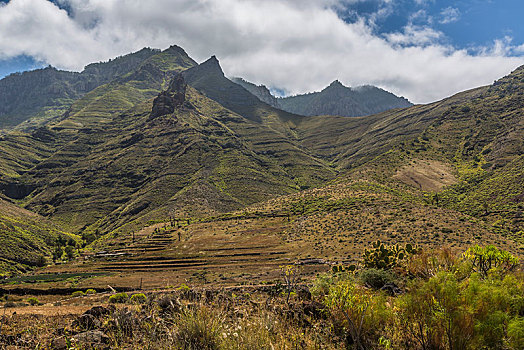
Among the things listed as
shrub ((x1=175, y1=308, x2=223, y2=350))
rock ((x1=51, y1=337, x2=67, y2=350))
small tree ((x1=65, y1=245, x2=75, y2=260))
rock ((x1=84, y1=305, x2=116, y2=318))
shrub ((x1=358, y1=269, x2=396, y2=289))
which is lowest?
small tree ((x1=65, y1=245, x2=75, y2=260))

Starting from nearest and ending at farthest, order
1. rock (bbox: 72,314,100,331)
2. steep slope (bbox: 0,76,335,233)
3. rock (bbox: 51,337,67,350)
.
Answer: rock (bbox: 51,337,67,350), rock (bbox: 72,314,100,331), steep slope (bbox: 0,76,335,233)

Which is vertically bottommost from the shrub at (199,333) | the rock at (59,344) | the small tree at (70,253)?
the small tree at (70,253)

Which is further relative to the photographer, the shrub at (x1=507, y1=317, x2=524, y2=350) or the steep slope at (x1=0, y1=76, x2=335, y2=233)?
the steep slope at (x1=0, y1=76, x2=335, y2=233)

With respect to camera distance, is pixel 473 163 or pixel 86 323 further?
pixel 473 163

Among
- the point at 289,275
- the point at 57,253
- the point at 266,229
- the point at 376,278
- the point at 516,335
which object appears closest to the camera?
the point at 516,335

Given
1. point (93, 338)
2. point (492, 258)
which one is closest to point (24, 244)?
point (93, 338)

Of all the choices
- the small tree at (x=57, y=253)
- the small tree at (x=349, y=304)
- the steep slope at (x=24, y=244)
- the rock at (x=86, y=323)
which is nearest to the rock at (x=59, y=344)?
the rock at (x=86, y=323)

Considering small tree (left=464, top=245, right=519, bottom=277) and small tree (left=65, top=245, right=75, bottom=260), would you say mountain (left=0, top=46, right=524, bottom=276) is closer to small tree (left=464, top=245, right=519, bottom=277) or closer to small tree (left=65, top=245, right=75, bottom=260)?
small tree (left=65, top=245, right=75, bottom=260)

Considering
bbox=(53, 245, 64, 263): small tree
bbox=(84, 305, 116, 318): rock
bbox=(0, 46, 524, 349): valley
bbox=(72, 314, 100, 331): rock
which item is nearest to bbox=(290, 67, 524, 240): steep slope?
bbox=(0, 46, 524, 349): valley

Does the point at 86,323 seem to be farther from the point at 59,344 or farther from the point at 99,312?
the point at 59,344

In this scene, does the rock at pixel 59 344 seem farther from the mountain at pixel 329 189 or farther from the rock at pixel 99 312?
the mountain at pixel 329 189

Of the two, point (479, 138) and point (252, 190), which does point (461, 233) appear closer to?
point (479, 138)

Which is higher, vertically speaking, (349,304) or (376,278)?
(349,304)

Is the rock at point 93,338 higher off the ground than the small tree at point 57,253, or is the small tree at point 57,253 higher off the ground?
the rock at point 93,338
